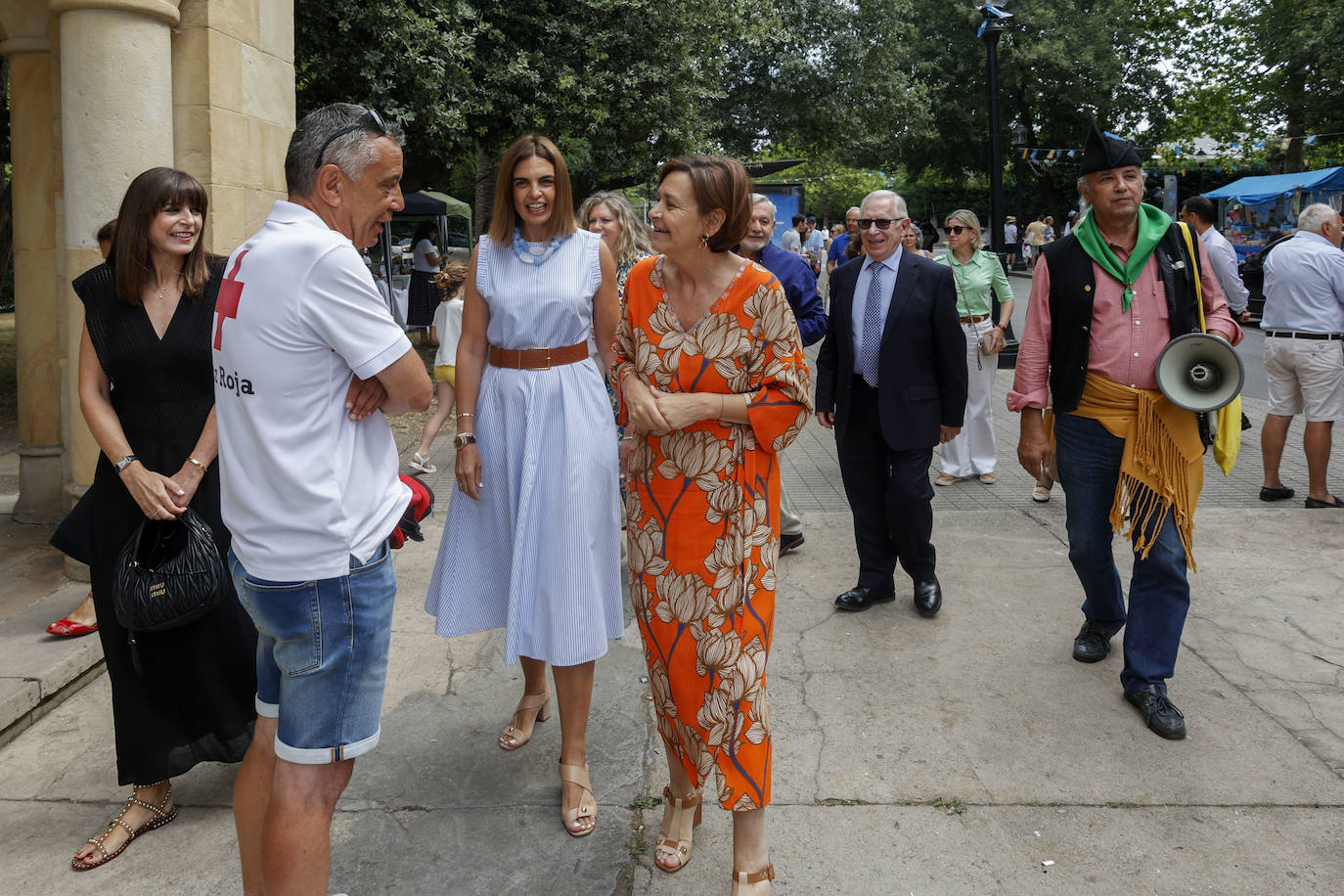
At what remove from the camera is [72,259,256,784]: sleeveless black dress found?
3.22 m

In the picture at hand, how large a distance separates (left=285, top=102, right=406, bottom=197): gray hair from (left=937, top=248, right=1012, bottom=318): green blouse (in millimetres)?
6313

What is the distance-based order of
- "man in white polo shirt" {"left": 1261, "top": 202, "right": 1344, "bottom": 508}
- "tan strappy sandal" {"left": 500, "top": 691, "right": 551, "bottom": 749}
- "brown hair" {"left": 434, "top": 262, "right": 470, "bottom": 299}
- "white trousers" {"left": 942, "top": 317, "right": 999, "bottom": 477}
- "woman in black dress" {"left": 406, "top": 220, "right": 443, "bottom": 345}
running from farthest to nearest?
1. "woman in black dress" {"left": 406, "top": 220, "right": 443, "bottom": 345}
2. "brown hair" {"left": 434, "top": 262, "right": 470, "bottom": 299}
3. "white trousers" {"left": 942, "top": 317, "right": 999, "bottom": 477}
4. "man in white polo shirt" {"left": 1261, "top": 202, "right": 1344, "bottom": 508}
5. "tan strappy sandal" {"left": 500, "top": 691, "right": 551, "bottom": 749}

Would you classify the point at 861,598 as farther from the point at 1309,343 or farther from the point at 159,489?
the point at 1309,343

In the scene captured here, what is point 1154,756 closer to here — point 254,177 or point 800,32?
point 254,177

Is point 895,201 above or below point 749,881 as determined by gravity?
above

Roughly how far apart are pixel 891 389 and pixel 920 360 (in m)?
0.20

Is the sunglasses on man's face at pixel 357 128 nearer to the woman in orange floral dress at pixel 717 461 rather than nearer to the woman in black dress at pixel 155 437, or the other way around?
the woman in orange floral dress at pixel 717 461

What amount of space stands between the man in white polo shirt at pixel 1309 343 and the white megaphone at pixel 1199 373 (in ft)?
13.0

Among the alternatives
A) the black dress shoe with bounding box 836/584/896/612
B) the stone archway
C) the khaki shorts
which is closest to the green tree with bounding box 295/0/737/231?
the stone archway

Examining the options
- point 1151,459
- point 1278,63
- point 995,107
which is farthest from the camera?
point 1278,63

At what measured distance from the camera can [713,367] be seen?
2855mm

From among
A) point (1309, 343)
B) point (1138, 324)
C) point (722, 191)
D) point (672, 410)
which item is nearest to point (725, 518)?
point (672, 410)

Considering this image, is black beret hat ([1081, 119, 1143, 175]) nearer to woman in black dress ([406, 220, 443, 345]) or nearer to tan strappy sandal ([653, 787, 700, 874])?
tan strappy sandal ([653, 787, 700, 874])

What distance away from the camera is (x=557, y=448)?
3.33 m
